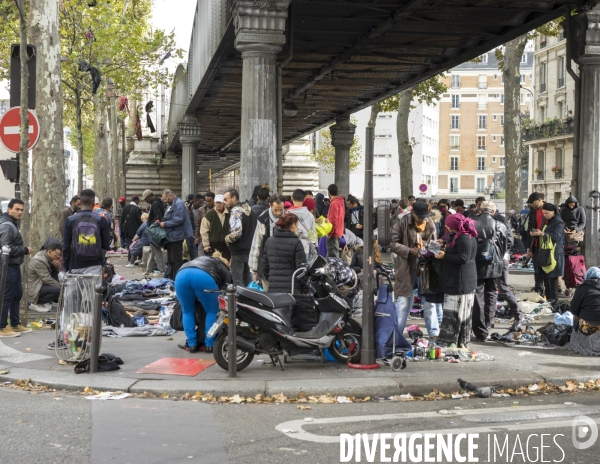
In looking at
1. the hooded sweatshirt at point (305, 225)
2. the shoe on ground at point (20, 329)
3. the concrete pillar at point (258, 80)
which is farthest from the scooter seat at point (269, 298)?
the concrete pillar at point (258, 80)

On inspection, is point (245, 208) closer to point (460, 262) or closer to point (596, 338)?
point (460, 262)

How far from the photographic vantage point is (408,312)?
10.7m

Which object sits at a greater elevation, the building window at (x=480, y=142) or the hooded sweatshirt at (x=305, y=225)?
the building window at (x=480, y=142)

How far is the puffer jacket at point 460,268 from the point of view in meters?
9.92

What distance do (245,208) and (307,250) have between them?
177 centimetres

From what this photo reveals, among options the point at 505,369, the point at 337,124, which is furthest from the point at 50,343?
the point at 337,124

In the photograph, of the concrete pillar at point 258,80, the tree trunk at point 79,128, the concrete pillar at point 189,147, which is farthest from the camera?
the concrete pillar at point 189,147

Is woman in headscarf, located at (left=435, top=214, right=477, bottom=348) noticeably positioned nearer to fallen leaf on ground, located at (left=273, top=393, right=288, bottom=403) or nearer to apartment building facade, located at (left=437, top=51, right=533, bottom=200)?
fallen leaf on ground, located at (left=273, top=393, right=288, bottom=403)

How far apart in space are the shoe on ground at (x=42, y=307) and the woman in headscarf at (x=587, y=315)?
7.70 metres

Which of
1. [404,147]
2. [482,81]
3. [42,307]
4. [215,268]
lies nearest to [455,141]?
[482,81]

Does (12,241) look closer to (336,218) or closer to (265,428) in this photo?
(336,218)

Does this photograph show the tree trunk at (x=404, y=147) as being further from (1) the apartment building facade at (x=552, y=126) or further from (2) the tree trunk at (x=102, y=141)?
(1) the apartment building facade at (x=552, y=126)

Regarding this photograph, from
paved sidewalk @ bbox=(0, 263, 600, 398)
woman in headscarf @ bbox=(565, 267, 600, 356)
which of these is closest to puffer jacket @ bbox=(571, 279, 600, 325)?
woman in headscarf @ bbox=(565, 267, 600, 356)

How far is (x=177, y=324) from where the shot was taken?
10367 mm
